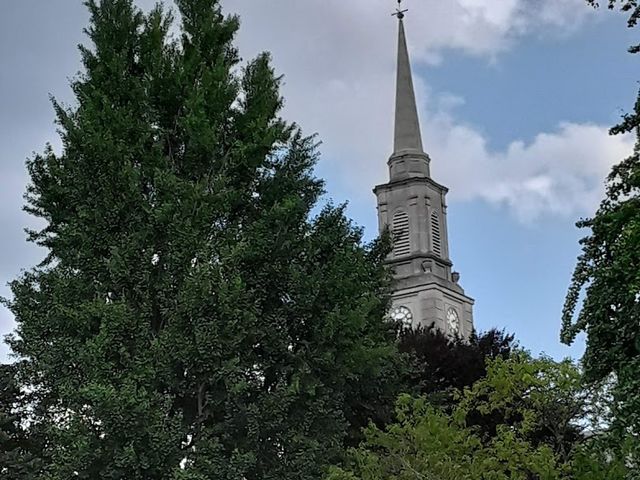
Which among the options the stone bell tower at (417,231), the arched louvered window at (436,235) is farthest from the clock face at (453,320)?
the arched louvered window at (436,235)

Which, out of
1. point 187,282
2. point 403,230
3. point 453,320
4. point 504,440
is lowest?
point 504,440

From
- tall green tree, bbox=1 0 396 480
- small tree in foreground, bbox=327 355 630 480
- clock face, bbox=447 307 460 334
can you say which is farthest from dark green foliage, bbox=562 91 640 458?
clock face, bbox=447 307 460 334

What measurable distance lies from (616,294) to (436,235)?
39.2 m

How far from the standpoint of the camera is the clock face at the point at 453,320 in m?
47.4

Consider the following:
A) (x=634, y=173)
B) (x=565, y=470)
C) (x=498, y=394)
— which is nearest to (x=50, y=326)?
(x=498, y=394)

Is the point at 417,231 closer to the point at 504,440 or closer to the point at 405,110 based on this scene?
the point at 405,110

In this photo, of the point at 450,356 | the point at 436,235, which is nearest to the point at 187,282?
the point at 450,356

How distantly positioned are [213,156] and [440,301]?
3052 centimetres

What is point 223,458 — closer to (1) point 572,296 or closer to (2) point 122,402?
(2) point 122,402

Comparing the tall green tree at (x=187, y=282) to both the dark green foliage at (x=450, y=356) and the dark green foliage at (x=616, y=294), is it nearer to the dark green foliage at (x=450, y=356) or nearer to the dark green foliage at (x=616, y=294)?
the dark green foliage at (x=450, y=356)

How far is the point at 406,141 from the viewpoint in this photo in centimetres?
5125

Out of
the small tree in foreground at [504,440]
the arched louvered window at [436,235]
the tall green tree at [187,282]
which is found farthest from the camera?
the arched louvered window at [436,235]

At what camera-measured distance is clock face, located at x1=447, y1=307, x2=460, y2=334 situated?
47.4m

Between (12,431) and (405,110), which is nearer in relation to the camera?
(12,431)
